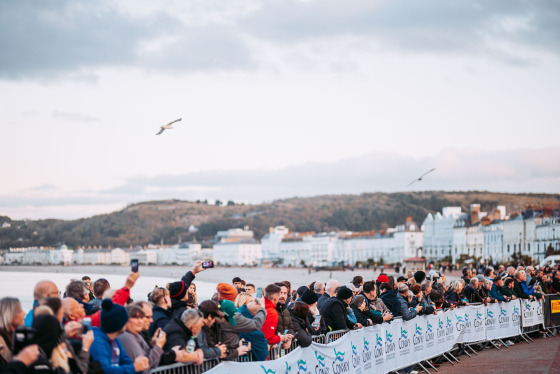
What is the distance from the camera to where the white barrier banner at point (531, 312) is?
17.4 metres

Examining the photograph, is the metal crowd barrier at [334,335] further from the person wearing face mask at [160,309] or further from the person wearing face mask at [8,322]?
the person wearing face mask at [8,322]

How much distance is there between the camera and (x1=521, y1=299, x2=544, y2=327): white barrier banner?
1738cm

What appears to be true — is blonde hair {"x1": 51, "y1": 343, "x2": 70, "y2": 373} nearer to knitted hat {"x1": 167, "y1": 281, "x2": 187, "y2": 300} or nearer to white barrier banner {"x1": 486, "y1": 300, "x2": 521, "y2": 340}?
knitted hat {"x1": 167, "y1": 281, "x2": 187, "y2": 300}

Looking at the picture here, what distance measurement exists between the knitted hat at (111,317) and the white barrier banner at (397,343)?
145 cm

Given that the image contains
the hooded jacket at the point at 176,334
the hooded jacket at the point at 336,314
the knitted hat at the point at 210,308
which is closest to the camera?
the hooded jacket at the point at 176,334

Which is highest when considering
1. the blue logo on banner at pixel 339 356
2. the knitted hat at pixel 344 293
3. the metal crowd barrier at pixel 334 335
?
the knitted hat at pixel 344 293

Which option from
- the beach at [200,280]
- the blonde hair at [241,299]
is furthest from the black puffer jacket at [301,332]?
the beach at [200,280]

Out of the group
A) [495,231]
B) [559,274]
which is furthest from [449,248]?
[559,274]

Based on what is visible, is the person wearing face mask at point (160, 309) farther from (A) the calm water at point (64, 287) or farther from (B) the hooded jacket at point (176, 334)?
(A) the calm water at point (64, 287)

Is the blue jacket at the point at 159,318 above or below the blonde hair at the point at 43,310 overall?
below

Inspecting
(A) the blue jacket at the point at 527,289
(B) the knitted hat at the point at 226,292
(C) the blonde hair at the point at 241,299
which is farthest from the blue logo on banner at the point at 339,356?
(A) the blue jacket at the point at 527,289

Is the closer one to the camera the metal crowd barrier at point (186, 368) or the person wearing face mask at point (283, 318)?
the metal crowd barrier at point (186, 368)

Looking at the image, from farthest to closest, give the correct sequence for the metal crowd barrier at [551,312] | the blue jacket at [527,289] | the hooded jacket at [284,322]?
1. the metal crowd barrier at [551,312]
2. the blue jacket at [527,289]
3. the hooded jacket at [284,322]

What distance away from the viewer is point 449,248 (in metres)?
150
